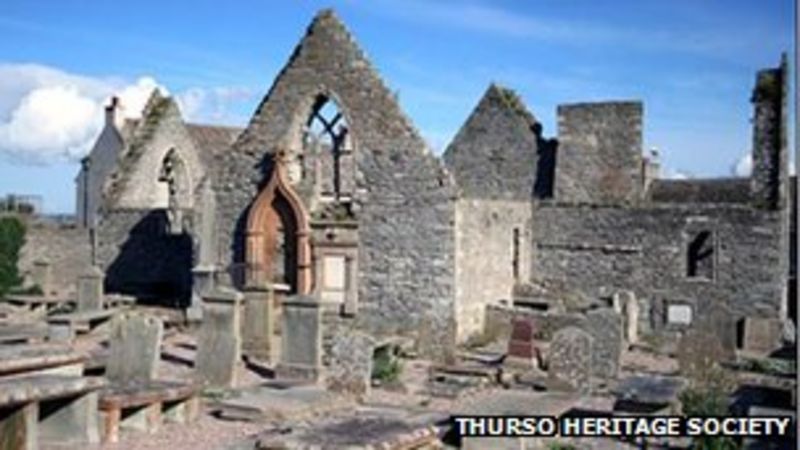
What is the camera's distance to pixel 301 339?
50.3 ft

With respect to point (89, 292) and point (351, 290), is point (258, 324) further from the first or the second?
point (89, 292)

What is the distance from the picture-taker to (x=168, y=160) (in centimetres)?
3177

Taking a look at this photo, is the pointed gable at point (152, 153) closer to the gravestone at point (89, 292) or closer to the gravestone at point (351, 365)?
the gravestone at point (89, 292)

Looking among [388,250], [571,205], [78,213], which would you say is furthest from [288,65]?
[78,213]

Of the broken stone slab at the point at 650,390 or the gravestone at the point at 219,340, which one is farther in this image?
the gravestone at the point at 219,340

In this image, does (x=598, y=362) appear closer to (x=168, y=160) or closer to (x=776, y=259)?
(x=776, y=259)

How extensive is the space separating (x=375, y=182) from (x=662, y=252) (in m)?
7.84

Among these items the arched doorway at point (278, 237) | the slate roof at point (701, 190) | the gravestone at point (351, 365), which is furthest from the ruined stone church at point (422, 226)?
the slate roof at point (701, 190)

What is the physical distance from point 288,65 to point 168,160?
36.7ft

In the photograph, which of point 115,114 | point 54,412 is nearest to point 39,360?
point 54,412

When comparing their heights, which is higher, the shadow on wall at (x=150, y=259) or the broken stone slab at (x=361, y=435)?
the shadow on wall at (x=150, y=259)

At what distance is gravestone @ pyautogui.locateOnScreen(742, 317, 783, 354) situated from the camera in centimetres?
2100

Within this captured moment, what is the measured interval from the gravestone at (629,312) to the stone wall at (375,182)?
4696mm

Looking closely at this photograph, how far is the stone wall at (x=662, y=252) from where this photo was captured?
73.9 ft
